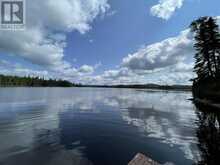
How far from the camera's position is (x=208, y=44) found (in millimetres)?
32375

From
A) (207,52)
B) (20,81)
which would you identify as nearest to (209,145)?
(207,52)

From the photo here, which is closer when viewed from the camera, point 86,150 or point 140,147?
point 86,150

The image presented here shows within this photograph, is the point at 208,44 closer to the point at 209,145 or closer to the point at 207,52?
the point at 207,52

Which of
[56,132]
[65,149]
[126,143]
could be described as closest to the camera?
[65,149]

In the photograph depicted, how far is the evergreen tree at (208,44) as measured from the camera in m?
31.9

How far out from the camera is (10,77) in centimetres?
14838

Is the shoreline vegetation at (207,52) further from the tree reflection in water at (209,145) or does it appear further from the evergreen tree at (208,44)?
the tree reflection in water at (209,145)

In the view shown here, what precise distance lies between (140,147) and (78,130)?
5.44m

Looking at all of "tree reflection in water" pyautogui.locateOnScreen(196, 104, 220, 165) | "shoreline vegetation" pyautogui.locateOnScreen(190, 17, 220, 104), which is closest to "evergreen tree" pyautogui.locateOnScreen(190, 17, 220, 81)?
"shoreline vegetation" pyautogui.locateOnScreen(190, 17, 220, 104)

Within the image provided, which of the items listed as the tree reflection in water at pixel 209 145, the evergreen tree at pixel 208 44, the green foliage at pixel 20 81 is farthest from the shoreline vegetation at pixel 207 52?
the green foliage at pixel 20 81

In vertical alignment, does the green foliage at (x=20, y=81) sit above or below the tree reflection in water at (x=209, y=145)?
above

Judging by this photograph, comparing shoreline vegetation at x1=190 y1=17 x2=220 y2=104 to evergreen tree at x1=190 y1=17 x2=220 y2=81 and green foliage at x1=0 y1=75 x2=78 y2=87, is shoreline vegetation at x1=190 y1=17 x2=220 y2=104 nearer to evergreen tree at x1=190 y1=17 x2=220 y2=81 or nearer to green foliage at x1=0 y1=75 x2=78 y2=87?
evergreen tree at x1=190 y1=17 x2=220 y2=81

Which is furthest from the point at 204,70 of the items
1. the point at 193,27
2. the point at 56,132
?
the point at 56,132

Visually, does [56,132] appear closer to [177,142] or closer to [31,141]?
[31,141]
